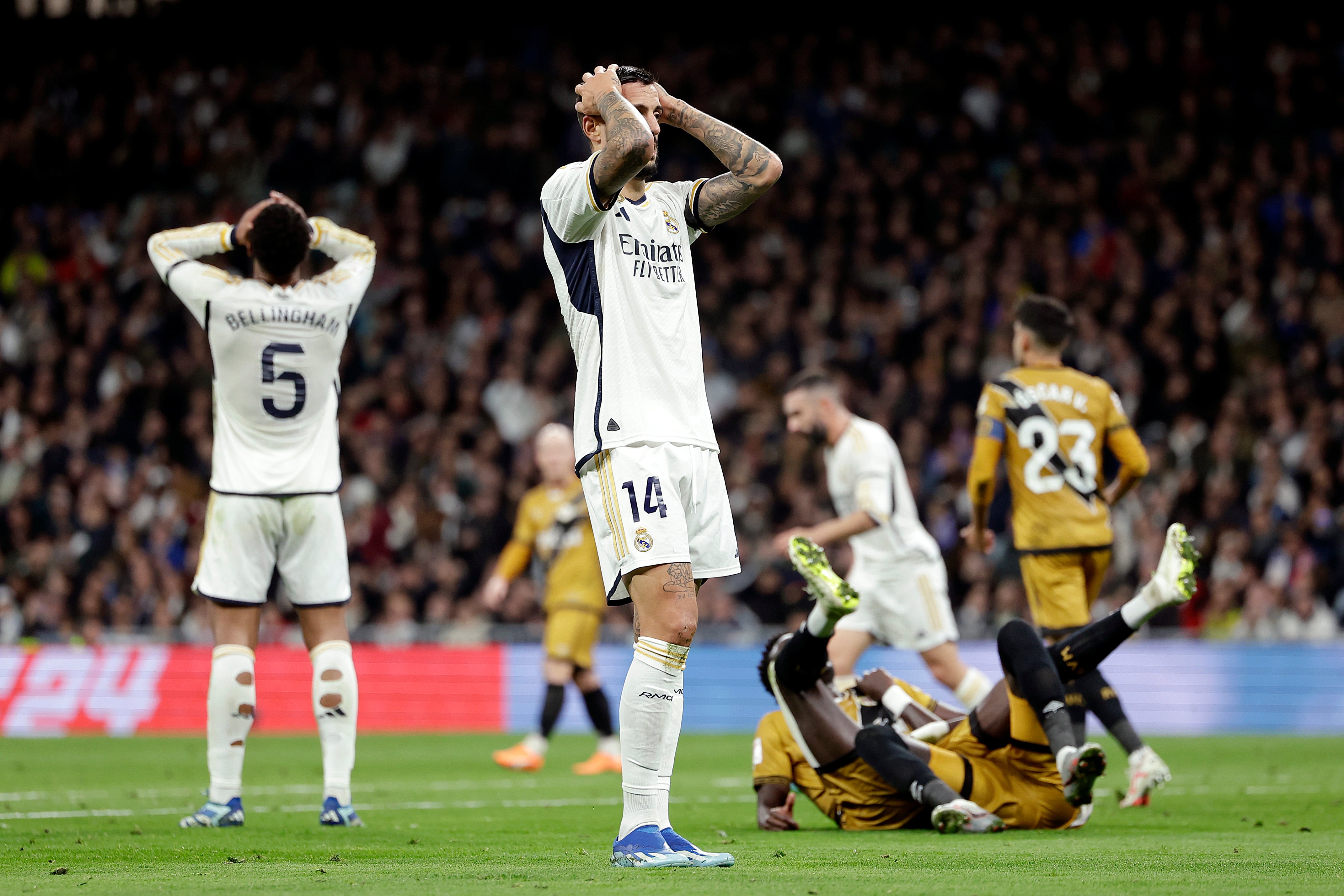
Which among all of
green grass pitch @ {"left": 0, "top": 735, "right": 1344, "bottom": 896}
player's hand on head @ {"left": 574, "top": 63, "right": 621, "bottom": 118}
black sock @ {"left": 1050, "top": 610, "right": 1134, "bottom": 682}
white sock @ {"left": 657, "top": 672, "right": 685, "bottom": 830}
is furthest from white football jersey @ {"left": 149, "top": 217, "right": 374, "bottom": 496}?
black sock @ {"left": 1050, "top": 610, "right": 1134, "bottom": 682}

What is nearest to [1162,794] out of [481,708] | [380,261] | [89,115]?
[481,708]

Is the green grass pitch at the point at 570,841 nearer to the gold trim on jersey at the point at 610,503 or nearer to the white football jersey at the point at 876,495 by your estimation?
the gold trim on jersey at the point at 610,503

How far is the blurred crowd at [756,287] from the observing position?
1803 cm

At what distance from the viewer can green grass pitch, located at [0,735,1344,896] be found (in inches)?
183

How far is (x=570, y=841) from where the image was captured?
637cm

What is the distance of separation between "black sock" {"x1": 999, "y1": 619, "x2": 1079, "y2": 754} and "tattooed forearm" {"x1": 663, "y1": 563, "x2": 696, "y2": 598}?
1706mm

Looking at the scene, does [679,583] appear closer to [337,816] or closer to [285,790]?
[337,816]

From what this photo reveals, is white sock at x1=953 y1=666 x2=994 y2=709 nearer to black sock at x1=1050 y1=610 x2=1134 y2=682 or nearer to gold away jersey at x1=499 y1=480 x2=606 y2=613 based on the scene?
gold away jersey at x1=499 y1=480 x2=606 y2=613

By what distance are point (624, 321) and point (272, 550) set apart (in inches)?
110

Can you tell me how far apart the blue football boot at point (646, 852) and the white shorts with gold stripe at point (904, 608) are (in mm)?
5398

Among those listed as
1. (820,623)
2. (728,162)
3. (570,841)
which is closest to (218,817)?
(570,841)

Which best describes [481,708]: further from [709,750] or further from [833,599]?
[833,599]

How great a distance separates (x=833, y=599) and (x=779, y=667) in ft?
2.90

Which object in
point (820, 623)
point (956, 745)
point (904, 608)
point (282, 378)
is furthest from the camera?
point (904, 608)
